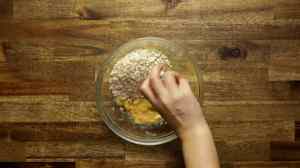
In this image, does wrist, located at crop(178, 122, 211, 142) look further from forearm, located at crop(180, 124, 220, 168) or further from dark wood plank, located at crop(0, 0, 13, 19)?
dark wood plank, located at crop(0, 0, 13, 19)

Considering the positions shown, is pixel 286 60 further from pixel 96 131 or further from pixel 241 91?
pixel 96 131

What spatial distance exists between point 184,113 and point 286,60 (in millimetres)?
286

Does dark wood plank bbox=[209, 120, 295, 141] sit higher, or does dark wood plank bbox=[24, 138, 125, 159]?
dark wood plank bbox=[209, 120, 295, 141]

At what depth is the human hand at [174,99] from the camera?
90 cm

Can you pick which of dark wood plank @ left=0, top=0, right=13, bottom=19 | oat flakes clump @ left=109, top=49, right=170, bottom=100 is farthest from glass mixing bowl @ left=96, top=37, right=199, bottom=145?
dark wood plank @ left=0, top=0, right=13, bottom=19

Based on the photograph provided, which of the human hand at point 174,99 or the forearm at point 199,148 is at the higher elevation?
the human hand at point 174,99

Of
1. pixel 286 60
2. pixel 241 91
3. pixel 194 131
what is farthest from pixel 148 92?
pixel 286 60

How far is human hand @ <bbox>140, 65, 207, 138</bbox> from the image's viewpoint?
905 mm

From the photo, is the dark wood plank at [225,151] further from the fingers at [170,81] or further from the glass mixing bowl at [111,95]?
the fingers at [170,81]

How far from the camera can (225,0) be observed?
3.29ft

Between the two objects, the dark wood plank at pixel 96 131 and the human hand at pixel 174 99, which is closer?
the human hand at pixel 174 99

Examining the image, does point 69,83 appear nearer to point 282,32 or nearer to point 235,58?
point 235,58

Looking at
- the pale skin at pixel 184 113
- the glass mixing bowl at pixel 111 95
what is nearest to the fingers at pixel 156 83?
the pale skin at pixel 184 113

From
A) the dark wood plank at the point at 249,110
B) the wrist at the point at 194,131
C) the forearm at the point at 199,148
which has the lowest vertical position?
the forearm at the point at 199,148
